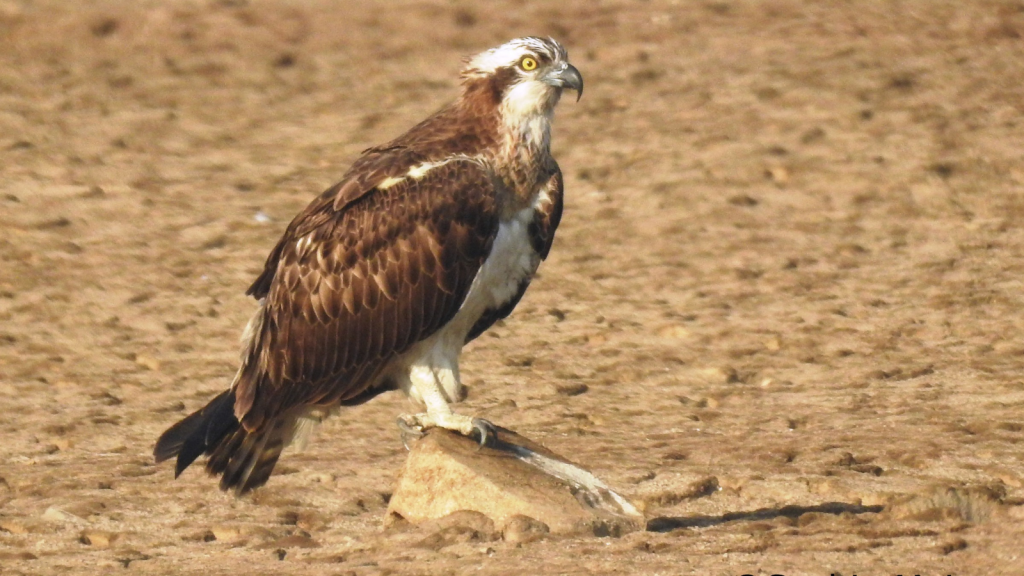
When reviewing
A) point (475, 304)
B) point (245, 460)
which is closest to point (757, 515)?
point (475, 304)

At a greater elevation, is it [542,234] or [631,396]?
[542,234]

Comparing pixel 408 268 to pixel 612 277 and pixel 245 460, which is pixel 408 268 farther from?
pixel 612 277

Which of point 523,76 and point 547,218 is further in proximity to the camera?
point 523,76

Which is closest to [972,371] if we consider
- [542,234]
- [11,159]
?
[542,234]

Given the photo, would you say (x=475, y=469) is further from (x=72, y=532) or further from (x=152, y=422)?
(x=152, y=422)

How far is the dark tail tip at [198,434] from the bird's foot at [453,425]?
777 millimetres

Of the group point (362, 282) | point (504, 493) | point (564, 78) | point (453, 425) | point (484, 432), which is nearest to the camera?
point (504, 493)

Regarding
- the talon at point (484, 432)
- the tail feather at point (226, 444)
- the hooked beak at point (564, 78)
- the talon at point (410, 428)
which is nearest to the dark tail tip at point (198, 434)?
the tail feather at point (226, 444)

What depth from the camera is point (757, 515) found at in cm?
791

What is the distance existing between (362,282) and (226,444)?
94cm

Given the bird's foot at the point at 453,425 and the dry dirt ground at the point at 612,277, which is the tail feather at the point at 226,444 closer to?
the dry dirt ground at the point at 612,277

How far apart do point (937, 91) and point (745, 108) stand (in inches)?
67.0

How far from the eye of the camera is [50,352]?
11.2 meters

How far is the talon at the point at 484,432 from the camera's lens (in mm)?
7742
